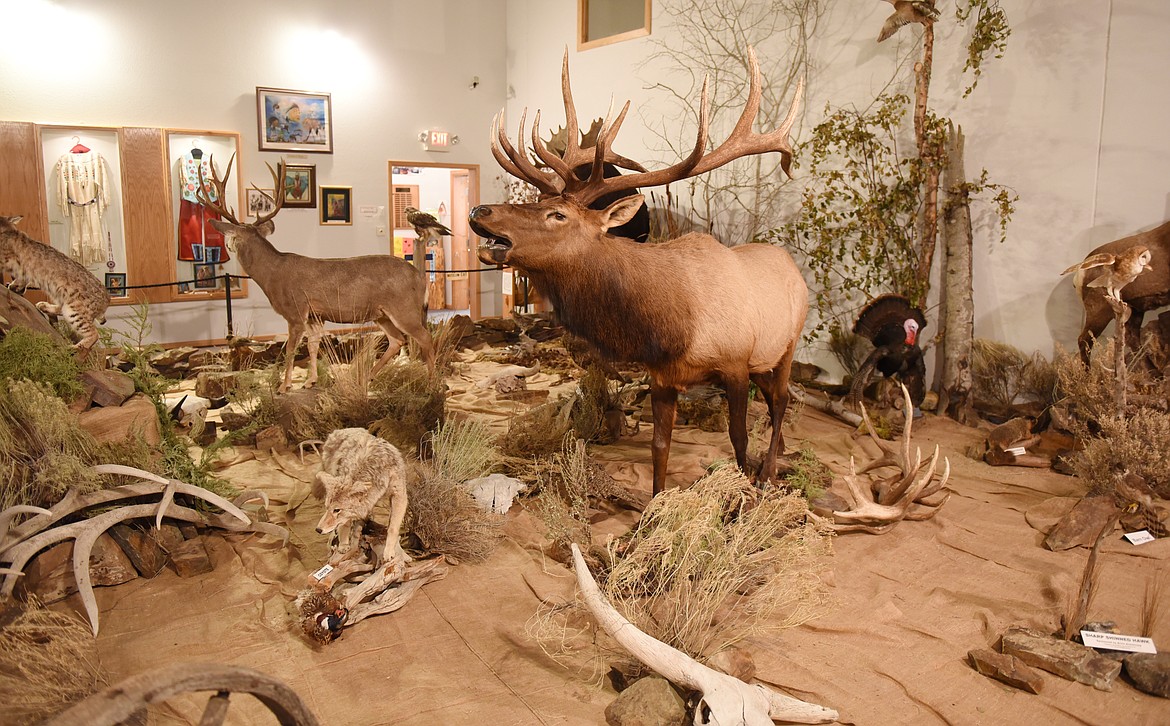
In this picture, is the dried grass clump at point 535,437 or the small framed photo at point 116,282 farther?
the small framed photo at point 116,282

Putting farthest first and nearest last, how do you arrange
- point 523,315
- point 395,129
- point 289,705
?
point 395,129 < point 523,315 < point 289,705

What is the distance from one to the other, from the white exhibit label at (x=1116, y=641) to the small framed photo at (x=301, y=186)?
32.6 ft

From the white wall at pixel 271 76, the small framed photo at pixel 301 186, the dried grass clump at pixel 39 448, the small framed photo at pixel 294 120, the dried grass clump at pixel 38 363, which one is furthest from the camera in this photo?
the small framed photo at pixel 301 186

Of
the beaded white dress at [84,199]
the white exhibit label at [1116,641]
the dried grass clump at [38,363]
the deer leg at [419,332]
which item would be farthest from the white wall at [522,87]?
the white exhibit label at [1116,641]

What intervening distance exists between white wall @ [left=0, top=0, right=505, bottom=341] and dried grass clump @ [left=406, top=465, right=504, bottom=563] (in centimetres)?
693

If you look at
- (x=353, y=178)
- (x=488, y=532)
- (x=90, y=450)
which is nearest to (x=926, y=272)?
(x=488, y=532)

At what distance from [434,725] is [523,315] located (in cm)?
776

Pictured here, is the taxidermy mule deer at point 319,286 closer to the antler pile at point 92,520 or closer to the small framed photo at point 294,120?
the antler pile at point 92,520

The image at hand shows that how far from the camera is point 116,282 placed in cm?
930

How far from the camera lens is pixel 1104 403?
5.00 m

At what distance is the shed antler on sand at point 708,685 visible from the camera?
2502 mm

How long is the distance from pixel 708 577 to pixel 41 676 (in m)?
2.28

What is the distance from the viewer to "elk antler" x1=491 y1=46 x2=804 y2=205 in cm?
381

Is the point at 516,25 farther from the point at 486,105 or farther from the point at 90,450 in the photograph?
the point at 90,450
